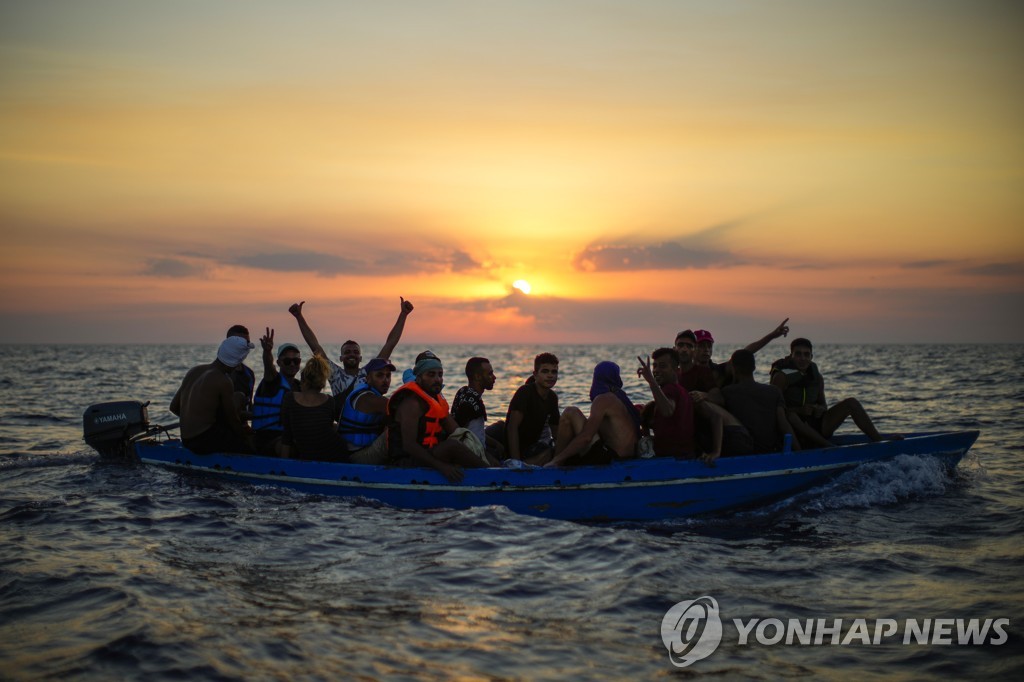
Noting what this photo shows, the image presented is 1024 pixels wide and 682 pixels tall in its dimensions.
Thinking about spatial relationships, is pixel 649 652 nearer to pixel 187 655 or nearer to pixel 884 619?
pixel 884 619

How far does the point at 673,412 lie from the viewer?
9711 millimetres

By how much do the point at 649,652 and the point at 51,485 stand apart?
10.6m

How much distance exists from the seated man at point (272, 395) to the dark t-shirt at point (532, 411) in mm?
3387

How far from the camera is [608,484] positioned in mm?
9680

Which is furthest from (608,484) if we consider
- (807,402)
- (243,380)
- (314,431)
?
(243,380)

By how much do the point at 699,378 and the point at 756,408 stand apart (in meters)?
1.16

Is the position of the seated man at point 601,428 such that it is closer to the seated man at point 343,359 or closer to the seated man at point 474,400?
the seated man at point 474,400

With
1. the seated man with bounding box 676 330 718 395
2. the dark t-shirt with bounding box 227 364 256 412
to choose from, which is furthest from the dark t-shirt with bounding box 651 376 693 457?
the dark t-shirt with bounding box 227 364 256 412

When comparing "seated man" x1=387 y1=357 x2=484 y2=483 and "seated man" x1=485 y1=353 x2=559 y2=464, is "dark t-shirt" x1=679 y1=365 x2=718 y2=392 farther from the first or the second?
"seated man" x1=387 y1=357 x2=484 y2=483

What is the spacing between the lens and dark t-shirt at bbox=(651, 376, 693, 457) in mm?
9797

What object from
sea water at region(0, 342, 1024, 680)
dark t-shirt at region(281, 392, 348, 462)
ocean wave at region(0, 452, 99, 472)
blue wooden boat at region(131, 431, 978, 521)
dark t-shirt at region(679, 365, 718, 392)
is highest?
dark t-shirt at region(679, 365, 718, 392)

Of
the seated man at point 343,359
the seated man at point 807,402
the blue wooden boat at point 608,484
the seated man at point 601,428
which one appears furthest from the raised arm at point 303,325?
the seated man at point 807,402

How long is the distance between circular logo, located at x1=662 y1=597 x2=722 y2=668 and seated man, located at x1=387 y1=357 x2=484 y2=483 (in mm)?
3840

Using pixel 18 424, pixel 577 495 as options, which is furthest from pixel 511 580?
pixel 18 424
